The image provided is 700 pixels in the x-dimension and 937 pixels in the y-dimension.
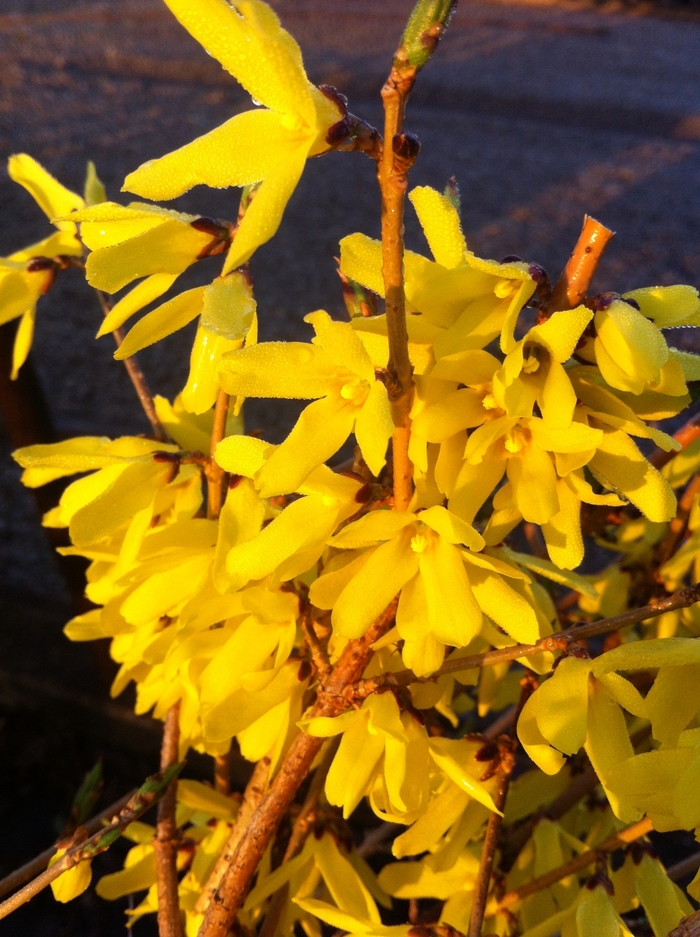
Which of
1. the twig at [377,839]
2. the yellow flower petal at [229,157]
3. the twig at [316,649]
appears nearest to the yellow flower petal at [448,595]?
the twig at [316,649]

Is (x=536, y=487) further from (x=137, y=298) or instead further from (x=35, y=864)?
(x=35, y=864)

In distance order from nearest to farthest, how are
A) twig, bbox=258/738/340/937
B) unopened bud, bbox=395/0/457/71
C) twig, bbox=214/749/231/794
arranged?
unopened bud, bbox=395/0/457/71, twig, bbox=258/738/340/937, twig, bbox=214/749/231/794

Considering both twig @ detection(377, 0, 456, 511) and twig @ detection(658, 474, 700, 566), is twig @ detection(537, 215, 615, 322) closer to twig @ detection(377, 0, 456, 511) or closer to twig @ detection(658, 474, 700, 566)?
twig @ detection(377, 0, 456, 511)

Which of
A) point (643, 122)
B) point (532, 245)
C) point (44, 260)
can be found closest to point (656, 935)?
point (44, 260)

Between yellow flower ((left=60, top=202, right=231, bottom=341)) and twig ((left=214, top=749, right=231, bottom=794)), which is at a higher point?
yellow flower ((left=60, top=202, right=231, bottom=341))

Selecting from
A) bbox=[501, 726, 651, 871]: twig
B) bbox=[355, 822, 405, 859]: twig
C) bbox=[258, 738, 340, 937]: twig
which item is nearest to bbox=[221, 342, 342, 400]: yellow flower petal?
bbox=[258, 738, 340, 937]: twig

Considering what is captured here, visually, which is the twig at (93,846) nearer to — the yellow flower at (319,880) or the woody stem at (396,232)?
the yellow flower at (319,880)
